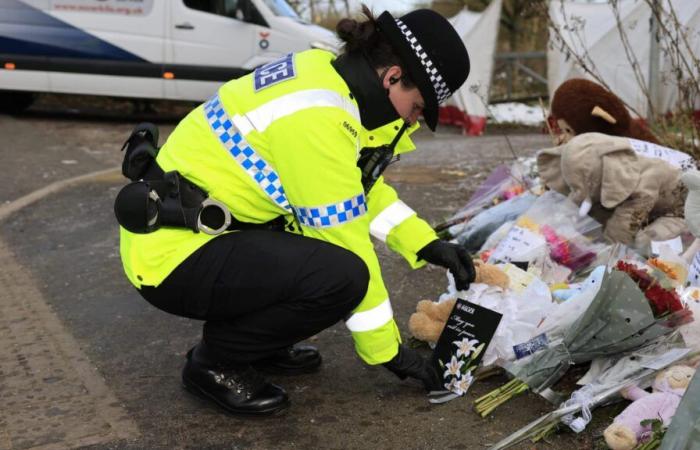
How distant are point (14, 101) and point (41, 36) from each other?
4.02 ft

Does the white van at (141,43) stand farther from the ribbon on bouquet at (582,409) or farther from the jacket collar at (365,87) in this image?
the ribbon on bouquet at (582,409)

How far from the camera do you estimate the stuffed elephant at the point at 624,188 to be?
12.8 ft

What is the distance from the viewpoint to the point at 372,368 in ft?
10.7

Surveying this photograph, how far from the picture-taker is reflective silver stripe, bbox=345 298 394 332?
8.93 ft

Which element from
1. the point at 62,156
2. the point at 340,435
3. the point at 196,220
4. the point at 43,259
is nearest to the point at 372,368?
the point at 340,435

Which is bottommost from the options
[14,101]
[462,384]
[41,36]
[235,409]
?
[14,101]

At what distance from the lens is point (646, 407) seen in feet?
8.45

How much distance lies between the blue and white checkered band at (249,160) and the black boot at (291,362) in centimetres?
75

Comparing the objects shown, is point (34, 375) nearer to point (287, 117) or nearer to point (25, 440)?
point (25, 440)

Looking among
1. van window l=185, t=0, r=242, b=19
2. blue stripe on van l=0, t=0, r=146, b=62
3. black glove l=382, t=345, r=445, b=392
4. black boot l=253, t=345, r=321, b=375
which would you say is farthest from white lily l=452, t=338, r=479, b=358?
blue stripe on van l=0, t=0, r=146, b=62

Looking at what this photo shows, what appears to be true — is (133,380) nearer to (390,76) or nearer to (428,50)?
(390,76)

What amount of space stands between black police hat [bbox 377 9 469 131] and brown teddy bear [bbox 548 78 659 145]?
6.31ft

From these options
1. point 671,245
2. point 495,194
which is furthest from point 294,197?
point 495,194

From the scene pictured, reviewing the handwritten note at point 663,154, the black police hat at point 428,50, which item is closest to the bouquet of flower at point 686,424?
the black police hat at point 428,50
